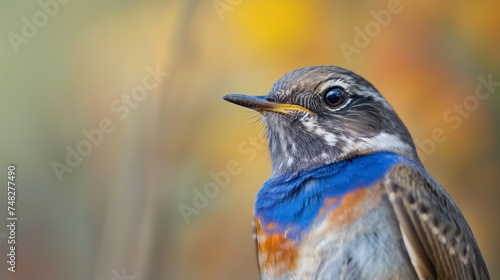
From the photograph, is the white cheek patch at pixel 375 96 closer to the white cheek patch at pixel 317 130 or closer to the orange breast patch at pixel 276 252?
the white cheek patch at pixel 317 130

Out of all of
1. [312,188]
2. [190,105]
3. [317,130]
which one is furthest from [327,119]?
[190,105]

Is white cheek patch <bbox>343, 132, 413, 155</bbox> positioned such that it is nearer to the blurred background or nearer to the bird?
the bird

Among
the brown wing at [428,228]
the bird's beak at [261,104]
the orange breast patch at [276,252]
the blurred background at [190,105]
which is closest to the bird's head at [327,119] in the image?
the bird's beak at [261,104]

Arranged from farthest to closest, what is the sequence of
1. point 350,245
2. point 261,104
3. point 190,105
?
point 190,105 → point 261,104 → point 350,245

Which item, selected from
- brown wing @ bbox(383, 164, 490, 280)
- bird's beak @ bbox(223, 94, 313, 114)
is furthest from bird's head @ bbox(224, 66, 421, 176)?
brown wing @ bbox(383, 164, 490, 280)

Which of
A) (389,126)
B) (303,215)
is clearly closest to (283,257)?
(303,215)

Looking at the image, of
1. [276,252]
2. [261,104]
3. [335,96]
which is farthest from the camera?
[335,96]

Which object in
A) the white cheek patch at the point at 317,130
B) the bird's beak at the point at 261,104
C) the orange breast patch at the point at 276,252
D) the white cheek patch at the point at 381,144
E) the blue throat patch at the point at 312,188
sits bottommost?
the orange breast patch at the point at 276,252

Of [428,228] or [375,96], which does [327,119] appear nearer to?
[375,96]

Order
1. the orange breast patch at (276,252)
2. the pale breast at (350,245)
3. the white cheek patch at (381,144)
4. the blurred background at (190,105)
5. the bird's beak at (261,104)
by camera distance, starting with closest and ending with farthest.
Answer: the pale breast at (350,245) → the orange breast patch at (276,252) → the bird's beak at (261,104) → the white cheek patch at (381,144) → the blurred background at (190,105)
